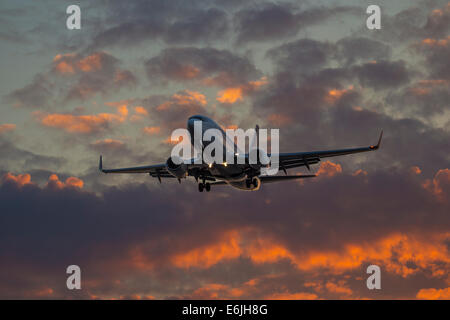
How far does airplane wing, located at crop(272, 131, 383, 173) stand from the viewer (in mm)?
59953

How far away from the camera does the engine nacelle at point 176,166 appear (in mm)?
62750

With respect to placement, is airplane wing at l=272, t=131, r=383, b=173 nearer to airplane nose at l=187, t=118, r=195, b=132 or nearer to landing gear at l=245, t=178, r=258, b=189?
landing gear at l=245, t=178, r=258, b=189

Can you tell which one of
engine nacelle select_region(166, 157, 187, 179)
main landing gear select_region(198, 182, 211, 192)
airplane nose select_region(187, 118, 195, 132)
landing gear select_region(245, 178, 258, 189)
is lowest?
landing gear select_region(245, 178, 258, 189)

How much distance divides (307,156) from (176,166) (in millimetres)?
13649

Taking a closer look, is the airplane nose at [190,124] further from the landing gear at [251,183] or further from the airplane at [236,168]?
the landing gear at [251,183]

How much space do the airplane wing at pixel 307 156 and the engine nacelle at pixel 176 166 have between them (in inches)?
399

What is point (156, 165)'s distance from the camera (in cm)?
7000

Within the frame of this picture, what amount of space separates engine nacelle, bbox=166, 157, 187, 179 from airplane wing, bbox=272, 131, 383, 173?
10141 mm

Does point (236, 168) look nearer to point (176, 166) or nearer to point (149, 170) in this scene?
point (176, 166)

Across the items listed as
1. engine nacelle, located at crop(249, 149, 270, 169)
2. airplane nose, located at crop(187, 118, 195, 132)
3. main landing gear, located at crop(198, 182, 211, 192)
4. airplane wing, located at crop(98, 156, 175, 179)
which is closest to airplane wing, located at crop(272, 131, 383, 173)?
engine nacelle, located at crop(249, 149, 270, 169)

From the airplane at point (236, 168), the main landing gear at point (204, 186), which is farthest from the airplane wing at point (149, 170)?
the main landing gear at point (204, 186)

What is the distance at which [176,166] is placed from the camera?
206 feet
